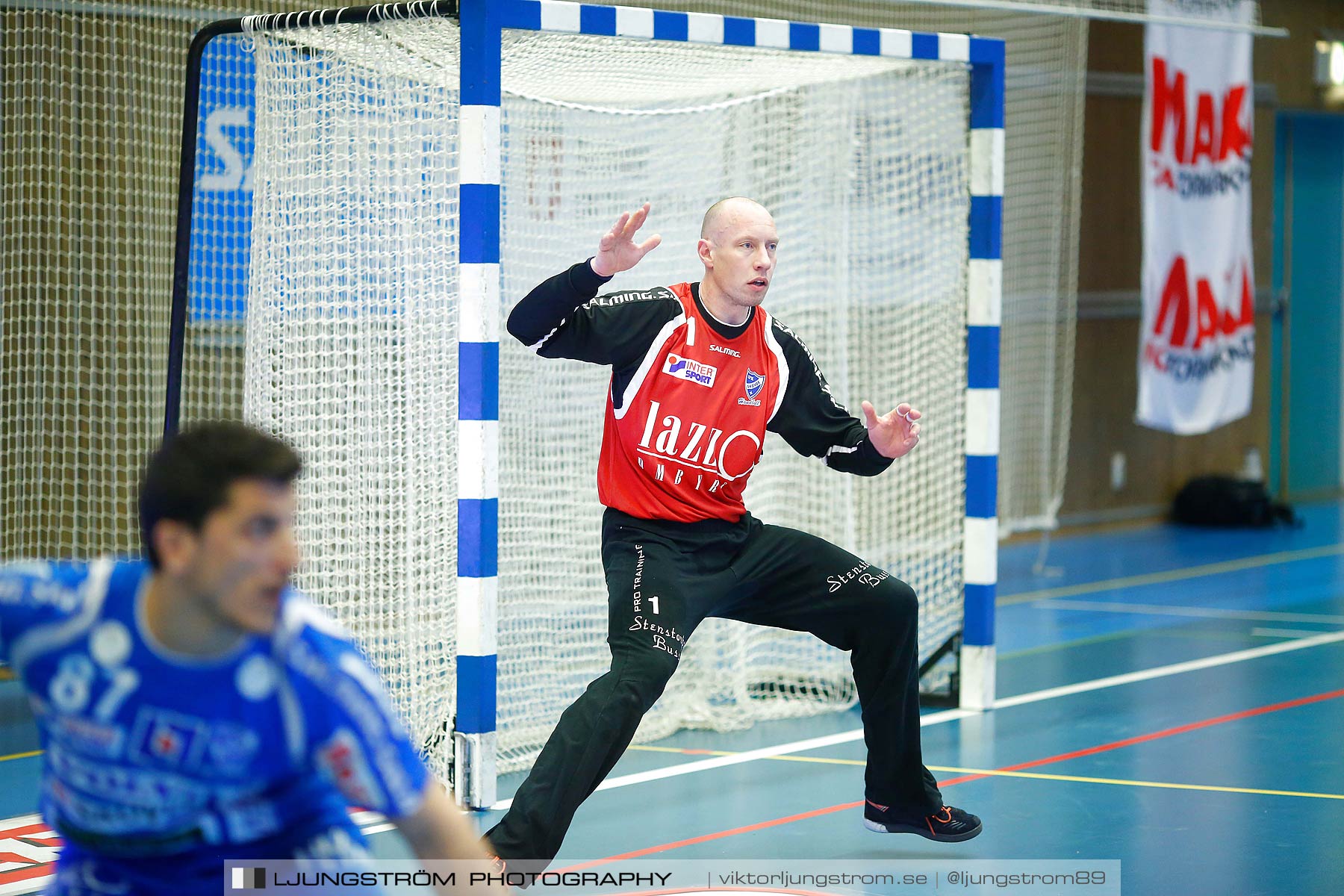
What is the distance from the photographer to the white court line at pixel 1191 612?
922cm

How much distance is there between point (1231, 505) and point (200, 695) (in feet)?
40.9

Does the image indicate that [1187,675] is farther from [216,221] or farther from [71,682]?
[71,682]

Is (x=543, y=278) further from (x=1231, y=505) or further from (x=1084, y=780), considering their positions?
(x=1231, y=505)

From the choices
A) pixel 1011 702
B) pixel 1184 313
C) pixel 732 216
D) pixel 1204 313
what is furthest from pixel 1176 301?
pixel 732 216

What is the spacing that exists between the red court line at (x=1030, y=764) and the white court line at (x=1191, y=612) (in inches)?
80.4

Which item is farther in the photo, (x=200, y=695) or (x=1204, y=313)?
(x=1204, y=313)

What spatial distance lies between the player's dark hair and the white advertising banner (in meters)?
9.31

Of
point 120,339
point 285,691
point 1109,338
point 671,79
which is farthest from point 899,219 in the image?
point 1109,338

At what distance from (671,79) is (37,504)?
3.67m

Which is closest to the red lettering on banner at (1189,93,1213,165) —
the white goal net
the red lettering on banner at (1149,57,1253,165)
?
the red lettering on banner at (1149,57,1253,165)

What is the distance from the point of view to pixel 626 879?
14.9 feet

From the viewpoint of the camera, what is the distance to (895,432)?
15.7 feet

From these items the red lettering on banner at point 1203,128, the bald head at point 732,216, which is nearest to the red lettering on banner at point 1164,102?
the red lettering on banner at point 1203,128

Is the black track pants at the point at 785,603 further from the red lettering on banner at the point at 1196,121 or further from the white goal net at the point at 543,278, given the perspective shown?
the red lettering on banner at the point at 1196,121
